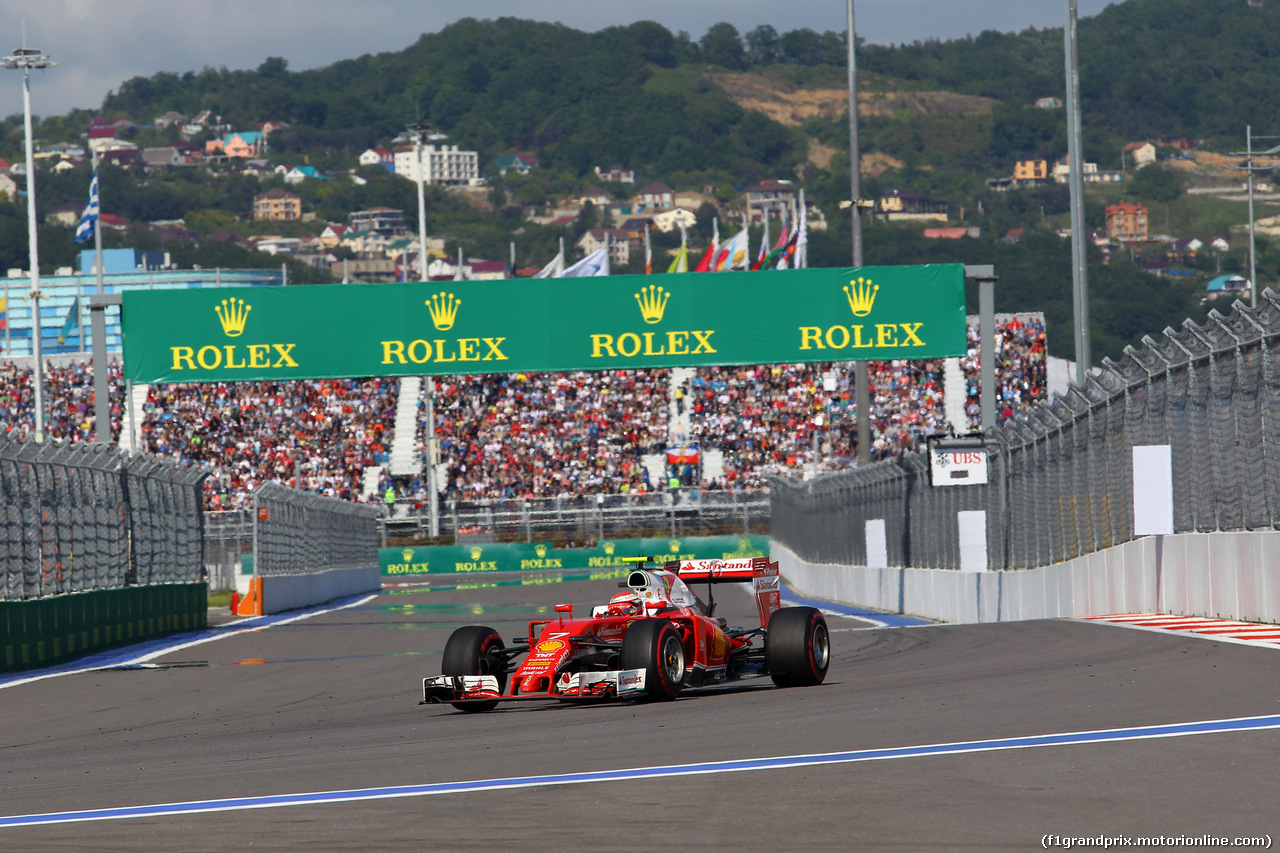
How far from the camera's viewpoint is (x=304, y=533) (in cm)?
3212

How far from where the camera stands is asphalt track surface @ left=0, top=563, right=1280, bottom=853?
17.5 ft

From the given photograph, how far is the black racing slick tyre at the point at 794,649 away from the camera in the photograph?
1059 centimetres

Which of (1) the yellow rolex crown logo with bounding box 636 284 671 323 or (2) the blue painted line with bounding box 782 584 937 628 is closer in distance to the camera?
(2) the blue painted line with bounding box 782 584 937 628

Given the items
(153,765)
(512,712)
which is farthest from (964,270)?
(153,765)

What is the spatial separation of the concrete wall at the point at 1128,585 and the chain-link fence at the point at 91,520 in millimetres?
10295

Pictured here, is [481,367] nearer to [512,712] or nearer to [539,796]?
[512,712]

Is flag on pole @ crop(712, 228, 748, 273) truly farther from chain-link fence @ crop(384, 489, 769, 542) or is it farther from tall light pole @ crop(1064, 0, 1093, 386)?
tall light pole @ crop(1064, 0, 1093, 386)

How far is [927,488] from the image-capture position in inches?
914

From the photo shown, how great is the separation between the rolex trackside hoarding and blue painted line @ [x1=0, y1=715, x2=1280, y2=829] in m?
21.3

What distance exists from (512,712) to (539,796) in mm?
4139

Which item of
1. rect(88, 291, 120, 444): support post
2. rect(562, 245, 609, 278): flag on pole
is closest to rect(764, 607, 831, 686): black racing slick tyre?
rect(88, 291, 120, 444): support post

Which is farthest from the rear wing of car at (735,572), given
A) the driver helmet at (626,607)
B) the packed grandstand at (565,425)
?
the packed grandstand at (565,425)

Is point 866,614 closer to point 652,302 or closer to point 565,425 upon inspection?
point 652,302

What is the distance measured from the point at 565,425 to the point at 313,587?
66.6 ft
